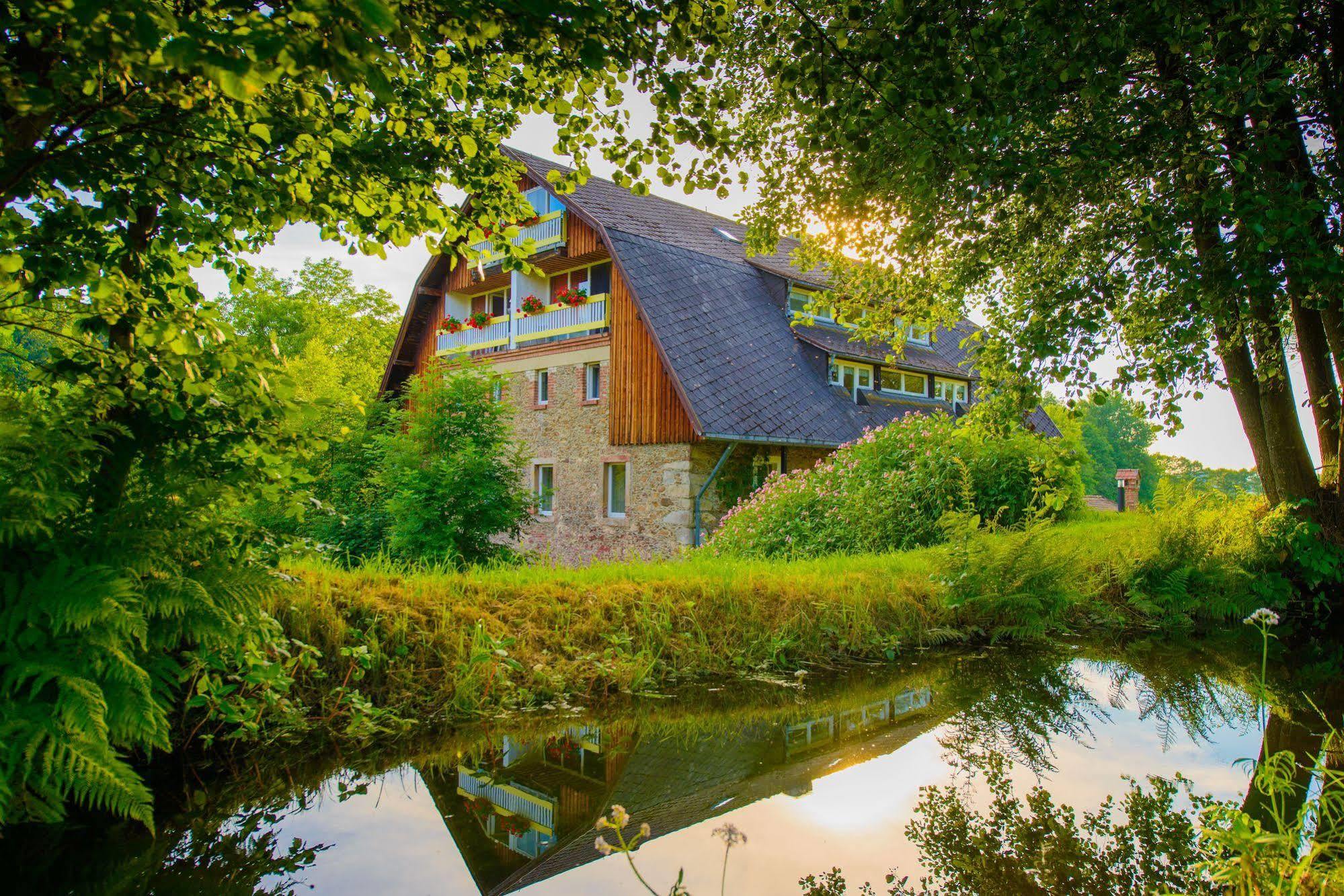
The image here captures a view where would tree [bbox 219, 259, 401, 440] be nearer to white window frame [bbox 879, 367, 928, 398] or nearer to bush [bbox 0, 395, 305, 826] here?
white window frame [bbox 879, 367, 928, 398]

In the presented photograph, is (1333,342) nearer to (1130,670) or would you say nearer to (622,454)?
(1130,670)

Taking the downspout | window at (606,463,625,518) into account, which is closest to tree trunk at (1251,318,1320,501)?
the downspout

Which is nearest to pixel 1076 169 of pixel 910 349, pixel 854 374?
pixel 854 374

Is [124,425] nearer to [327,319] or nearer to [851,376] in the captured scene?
[851,376]

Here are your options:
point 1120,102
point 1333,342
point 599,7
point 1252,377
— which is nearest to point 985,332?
point 1120,102

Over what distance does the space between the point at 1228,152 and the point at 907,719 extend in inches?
219

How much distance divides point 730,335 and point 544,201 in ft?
21.0

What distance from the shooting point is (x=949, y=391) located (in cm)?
2342

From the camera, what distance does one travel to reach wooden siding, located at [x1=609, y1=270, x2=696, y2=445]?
15.9 m

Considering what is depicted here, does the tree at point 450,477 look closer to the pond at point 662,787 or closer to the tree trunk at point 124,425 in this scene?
the pond at point 662,787

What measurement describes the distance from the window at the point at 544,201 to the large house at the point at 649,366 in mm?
66

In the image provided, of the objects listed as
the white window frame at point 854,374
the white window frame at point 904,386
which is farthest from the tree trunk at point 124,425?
Answer: the white window frame at point 904,386

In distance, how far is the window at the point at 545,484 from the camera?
761 inches

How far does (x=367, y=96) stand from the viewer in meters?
3.65
